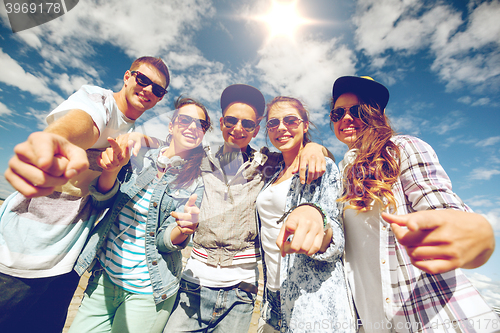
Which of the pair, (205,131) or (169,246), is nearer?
(169,246)

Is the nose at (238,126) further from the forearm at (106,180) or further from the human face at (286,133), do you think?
Result: the forearm at (106,180)

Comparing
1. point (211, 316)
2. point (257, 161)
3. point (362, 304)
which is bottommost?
point (211, 316)

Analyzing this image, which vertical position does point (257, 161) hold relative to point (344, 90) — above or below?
below

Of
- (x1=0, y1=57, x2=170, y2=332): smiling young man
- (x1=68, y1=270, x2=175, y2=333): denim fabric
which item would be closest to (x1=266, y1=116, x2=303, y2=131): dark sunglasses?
(x1=0, y1=57, x2=170, y2=332): smiling young man

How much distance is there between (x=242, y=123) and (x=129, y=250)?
1996 millimetres

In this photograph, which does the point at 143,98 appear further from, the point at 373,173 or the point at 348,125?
the point at 373,173

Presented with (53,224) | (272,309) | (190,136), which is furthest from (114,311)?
(190,136)

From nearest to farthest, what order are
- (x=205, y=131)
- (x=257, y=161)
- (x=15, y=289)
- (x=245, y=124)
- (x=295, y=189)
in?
(x=15, y=289) → (x=295, y=189) → (x=257, y=161) → (x=245, y=124) → (x=205, y=131)

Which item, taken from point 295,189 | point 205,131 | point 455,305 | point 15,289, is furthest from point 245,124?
point 15,289

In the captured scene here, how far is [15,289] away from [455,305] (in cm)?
326

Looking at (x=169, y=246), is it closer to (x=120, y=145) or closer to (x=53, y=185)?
(x=120, y=145)

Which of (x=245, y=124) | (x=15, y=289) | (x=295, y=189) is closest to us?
(x=15, y=289)

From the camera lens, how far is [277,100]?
2.57 metres

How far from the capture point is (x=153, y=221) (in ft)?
6.70
